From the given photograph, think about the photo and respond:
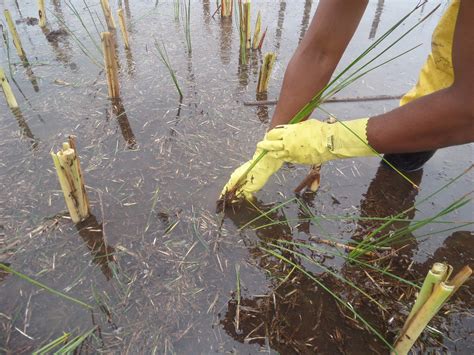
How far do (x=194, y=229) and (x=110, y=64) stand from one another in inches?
61.1

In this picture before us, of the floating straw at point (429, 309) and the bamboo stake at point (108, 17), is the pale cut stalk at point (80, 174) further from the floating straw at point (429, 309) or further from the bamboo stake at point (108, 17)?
the bamboo stake at point (108, 17)

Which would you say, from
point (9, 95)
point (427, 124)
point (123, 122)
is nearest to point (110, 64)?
point (123, 122)

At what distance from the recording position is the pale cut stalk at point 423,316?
98 cm

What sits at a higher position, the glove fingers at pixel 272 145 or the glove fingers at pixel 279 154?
the glove fingers at pixel 272 145

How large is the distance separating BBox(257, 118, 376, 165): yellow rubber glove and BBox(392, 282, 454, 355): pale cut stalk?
767mm

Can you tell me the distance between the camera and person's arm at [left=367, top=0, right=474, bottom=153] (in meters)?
1.23

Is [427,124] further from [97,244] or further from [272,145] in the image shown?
[97,244]

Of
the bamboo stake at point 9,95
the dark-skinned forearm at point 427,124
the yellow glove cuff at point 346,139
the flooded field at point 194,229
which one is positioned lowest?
the flooded field at point 194,229

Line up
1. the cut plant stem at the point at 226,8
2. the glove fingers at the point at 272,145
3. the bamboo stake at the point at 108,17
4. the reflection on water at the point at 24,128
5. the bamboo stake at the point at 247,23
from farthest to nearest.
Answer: the cut plant stem at the point at 226,8, the bamboo stake at the point at 108,17, the bamboo stake at the point at 247,23, the reflection on water at the point at 24,128, the glove fingers at the point at 272,145

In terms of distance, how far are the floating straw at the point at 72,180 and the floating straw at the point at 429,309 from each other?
4.89ft

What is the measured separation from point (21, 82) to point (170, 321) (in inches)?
104

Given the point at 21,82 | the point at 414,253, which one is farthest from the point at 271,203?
the point at 21,82

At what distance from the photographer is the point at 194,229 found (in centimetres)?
181

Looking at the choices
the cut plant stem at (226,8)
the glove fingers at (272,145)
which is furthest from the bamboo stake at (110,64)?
the cut plant stem at (226,8)
